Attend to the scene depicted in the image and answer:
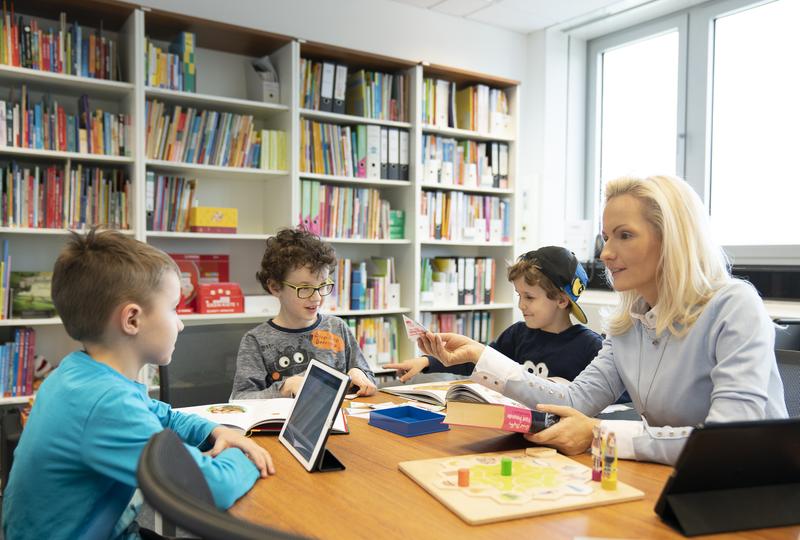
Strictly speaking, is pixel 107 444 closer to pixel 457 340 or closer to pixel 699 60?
pixel 457 340

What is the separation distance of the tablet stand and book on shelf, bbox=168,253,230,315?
2329mm

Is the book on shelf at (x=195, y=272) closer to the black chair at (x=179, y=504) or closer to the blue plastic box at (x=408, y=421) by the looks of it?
the blue plastic box at (x=408, y=421)

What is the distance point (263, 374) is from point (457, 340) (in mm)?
680

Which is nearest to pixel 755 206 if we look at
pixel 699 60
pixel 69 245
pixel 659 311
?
pixel 699 60

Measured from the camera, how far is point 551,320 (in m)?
2.31

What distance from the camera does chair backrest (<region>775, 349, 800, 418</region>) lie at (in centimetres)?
162

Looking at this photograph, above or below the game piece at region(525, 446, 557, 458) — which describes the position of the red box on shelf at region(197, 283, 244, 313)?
above

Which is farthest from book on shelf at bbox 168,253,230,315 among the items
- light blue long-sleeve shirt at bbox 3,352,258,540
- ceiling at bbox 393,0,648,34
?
light blue long-sleeve shirt at bbox 3,352,258,540

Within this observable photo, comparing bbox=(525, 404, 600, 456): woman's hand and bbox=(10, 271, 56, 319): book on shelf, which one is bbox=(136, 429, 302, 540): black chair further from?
bbox=(10, 271, 56, 319): book on shelf

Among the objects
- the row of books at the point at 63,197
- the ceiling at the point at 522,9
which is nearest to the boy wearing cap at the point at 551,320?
the row of books at the point at 63,197

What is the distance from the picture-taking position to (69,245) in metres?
1.23

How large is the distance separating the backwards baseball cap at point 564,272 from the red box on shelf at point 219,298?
1806 mm

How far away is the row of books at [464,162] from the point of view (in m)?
4.25

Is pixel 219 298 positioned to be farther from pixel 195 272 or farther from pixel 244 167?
pixel 244 167
